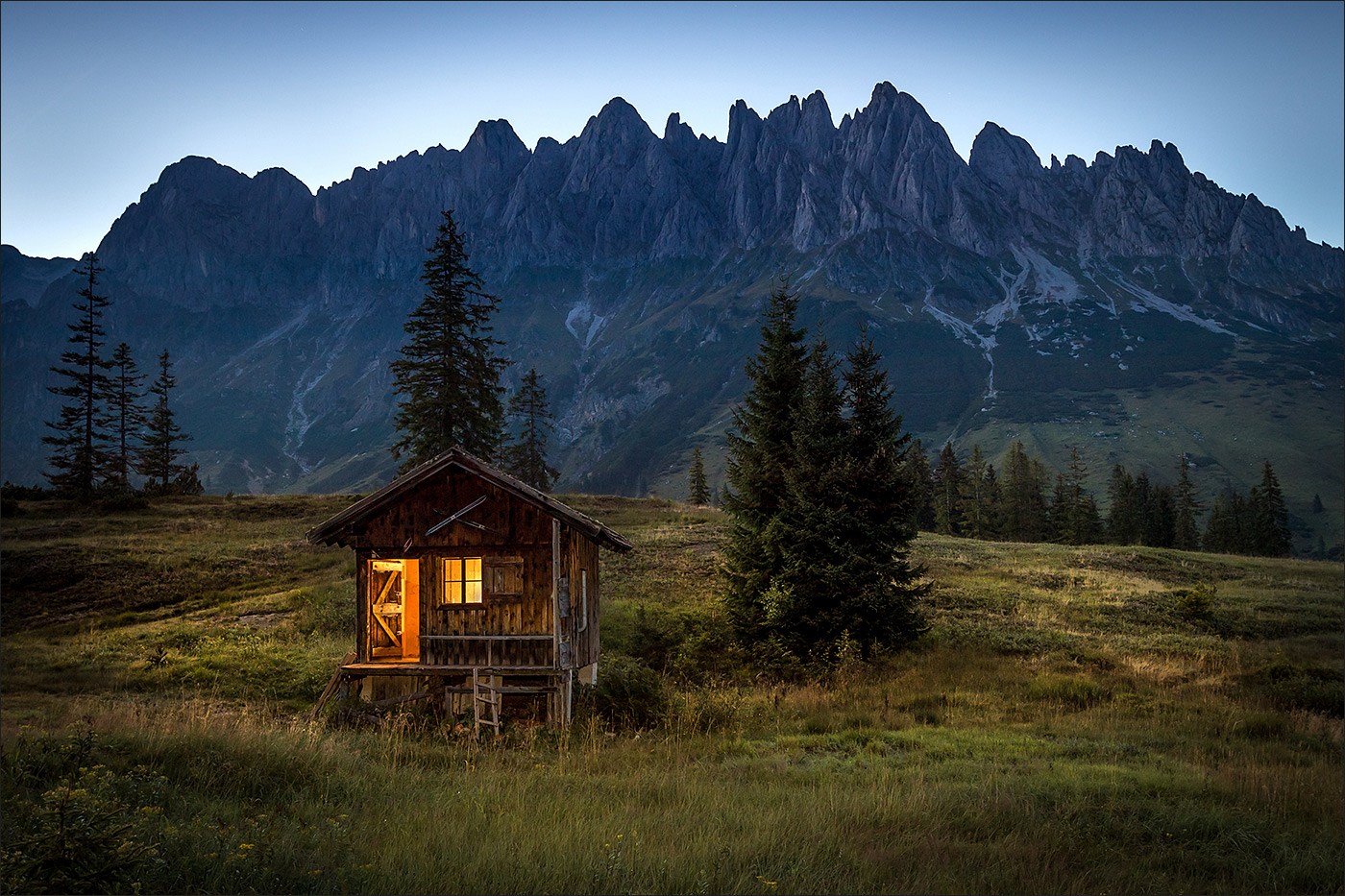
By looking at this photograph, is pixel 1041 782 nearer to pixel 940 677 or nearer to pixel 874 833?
pixel 874 833

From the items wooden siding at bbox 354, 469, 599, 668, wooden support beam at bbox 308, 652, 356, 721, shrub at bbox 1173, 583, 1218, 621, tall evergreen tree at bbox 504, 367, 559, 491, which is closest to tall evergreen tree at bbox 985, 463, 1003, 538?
tall evergreen tree at bbox 504, 367, 559, 491

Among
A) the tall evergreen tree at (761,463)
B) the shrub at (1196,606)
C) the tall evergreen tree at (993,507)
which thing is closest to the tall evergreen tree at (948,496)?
the tall evergreen tree at (993,507)

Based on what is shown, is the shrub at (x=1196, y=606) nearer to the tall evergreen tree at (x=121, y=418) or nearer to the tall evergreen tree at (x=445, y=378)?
the tall evergreen tree at (x=445, y=378)

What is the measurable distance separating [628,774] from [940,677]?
11757 millimetres

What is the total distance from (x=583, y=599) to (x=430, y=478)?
5080 millimetres

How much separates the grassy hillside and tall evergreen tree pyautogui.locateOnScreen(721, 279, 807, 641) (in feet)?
6.67

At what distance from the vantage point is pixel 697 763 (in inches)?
421

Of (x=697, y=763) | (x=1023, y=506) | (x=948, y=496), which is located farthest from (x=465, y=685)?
(x=948, y=496)

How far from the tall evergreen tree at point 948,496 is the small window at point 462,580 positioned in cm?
7683

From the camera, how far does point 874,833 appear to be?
7.67 m

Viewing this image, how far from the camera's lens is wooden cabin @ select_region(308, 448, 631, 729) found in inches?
727

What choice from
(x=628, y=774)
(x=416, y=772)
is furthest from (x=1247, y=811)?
(x=416, y=772)

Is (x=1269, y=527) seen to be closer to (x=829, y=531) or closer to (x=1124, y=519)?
(x=1124, y=519)

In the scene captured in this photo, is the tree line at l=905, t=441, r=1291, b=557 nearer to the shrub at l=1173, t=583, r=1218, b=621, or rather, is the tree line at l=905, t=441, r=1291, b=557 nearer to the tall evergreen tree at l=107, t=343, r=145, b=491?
the shrub at l=1173, t=583, r=1218, b=621
